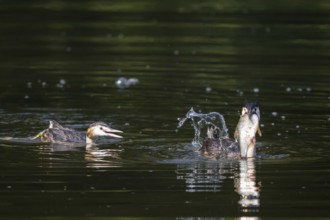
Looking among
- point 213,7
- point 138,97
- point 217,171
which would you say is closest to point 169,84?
point 138,97

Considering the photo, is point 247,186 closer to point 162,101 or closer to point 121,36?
point 162,101

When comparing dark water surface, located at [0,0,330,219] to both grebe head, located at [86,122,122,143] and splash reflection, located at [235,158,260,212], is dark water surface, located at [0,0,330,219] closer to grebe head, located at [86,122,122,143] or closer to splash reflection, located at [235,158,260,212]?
splash reflection, located at [235,158,260,212]

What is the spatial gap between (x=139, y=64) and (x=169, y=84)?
2.31m

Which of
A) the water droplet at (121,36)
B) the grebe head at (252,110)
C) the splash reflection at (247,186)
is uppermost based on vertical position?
the water droplet at (121,36)

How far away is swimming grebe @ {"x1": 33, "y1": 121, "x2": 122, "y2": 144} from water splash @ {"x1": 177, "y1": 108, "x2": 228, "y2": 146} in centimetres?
97

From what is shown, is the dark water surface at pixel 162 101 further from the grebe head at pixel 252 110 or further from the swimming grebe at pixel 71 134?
the grebe head at pixel 252 110

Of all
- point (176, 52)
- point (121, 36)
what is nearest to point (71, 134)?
point (176, 52)

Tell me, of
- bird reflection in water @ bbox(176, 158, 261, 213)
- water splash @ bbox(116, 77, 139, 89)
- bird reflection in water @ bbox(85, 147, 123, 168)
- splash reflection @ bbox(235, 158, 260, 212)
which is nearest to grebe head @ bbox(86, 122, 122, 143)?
bird reflection in water @ bbox(85, 147, 123, 168)

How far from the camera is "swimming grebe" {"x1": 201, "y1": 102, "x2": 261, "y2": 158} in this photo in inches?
545

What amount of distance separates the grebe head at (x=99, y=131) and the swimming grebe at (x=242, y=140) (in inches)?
56.7

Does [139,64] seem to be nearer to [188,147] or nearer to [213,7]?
[188,147]

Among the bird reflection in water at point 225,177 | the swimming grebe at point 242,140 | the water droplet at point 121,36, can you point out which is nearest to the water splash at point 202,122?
the swimming grebe at point 242,140

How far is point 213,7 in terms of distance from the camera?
3180cm

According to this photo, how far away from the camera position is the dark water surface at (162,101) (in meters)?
12.0
